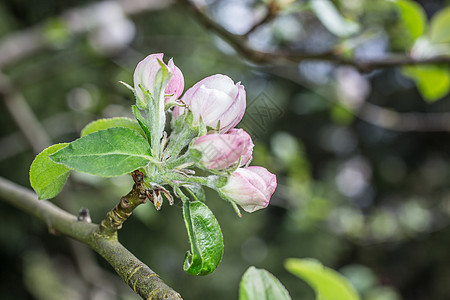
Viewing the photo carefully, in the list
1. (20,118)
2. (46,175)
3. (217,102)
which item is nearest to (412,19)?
(217,102)

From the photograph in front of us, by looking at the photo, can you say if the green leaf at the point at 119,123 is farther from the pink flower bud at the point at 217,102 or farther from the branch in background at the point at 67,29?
the branch in background at the point at 67,29

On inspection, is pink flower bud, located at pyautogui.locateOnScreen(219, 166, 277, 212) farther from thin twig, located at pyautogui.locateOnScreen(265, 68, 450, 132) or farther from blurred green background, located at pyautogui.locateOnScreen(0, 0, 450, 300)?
thin twig, located at pyautogui.locateOnScreen(265, 68, 450, 132)

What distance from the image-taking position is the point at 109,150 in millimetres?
365

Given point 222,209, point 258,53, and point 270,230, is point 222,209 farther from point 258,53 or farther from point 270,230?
point 258,53

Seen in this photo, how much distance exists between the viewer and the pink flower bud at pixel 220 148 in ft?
1.16

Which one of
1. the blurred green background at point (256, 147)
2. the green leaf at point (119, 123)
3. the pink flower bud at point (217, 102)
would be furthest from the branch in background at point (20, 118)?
the pink flower bud at point (217, 102)

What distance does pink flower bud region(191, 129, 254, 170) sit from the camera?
35 cm

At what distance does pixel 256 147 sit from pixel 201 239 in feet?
4.94

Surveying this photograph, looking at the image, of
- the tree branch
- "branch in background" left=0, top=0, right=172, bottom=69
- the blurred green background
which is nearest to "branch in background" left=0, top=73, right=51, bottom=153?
the blurred green background

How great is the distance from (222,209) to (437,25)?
2915 millimetres

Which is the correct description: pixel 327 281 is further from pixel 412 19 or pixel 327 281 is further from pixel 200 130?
pixel 412 19

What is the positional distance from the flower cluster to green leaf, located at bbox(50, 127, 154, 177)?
0.02 metres

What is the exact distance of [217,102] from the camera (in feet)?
1.27

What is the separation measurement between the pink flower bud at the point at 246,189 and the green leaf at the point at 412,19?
84 centimetres
